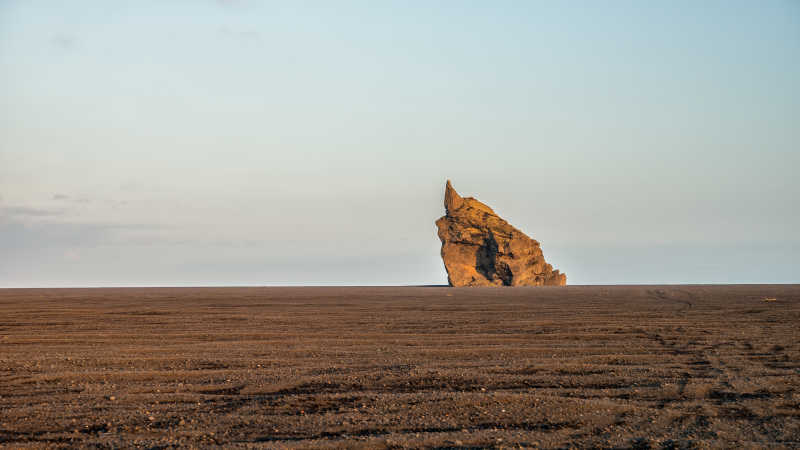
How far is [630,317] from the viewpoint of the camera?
2589 cm

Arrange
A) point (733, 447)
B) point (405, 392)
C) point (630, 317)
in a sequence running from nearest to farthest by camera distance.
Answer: point (733, 447) < point (405, 392) < point (630, 317)

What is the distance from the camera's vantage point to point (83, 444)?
7.61m

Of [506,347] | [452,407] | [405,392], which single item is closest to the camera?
[452,407]

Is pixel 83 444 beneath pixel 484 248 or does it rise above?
beneath

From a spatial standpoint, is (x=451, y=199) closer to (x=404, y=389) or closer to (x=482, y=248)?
(x=482, y=248)

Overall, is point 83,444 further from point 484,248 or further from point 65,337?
point 484,248

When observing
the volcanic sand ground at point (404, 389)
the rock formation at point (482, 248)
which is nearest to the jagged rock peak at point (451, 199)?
the rock formation at point (482, 248)

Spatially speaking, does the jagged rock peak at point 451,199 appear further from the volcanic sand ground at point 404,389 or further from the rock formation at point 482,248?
the volcanic sand ground at point 404,389

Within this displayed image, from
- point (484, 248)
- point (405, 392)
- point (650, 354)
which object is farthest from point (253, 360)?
point (484, 248)

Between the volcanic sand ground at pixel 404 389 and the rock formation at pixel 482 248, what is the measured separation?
228 ft

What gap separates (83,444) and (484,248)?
8512 centimetres

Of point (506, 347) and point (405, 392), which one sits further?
point (506, 347)

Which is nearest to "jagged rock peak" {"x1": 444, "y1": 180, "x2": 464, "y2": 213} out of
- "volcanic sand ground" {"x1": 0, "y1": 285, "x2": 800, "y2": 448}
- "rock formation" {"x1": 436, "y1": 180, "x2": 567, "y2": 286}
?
"rock formation" {"x1": 436, "y1": 180, "x2": 567, "y2": 286}

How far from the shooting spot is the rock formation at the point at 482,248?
292 feet
